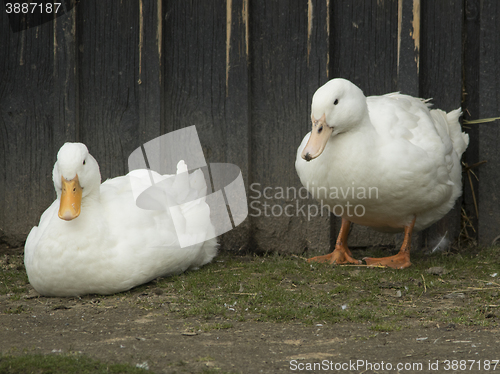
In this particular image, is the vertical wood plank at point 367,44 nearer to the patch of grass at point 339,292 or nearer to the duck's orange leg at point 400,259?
the duck's orange leg at point 400,259

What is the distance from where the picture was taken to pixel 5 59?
210 inches

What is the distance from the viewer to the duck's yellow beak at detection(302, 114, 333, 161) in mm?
4082

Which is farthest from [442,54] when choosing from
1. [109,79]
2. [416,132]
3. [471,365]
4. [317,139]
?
[471,365]

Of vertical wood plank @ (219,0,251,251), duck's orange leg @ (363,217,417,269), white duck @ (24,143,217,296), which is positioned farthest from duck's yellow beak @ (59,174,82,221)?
duck's orange leg @ (363,217,417,269)

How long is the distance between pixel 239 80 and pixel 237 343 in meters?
2.86

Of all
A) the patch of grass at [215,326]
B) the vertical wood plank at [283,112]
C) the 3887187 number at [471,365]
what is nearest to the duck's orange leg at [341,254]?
the vertical wood plank at [283,112]

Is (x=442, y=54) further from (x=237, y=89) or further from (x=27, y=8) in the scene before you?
(x=27, y=8)

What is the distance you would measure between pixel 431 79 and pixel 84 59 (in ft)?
10.7

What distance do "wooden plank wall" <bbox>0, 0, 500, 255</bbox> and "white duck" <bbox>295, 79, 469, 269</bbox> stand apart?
0.58 meters

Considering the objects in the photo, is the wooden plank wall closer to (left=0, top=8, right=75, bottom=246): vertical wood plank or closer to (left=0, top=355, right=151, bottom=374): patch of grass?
(left=0, top=8, right=75, bottom=246): vertical wood plank

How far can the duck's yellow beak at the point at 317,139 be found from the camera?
408 cm

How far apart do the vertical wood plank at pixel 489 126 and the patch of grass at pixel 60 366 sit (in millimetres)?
3939

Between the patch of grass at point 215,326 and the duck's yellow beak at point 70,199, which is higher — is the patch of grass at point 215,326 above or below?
below

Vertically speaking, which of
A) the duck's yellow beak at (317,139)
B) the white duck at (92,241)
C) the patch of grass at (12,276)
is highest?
the duck's yellow beak at (317,139)
